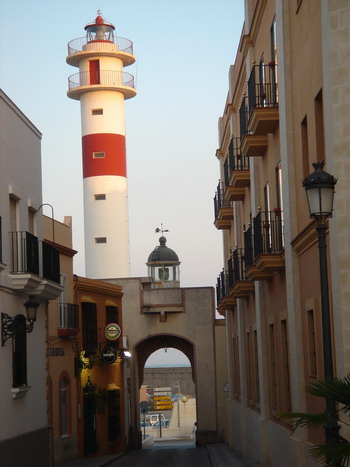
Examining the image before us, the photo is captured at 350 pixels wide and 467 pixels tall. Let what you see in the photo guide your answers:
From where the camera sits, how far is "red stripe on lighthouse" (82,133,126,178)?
1836 inches

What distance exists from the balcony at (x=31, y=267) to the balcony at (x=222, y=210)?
39.9 ft

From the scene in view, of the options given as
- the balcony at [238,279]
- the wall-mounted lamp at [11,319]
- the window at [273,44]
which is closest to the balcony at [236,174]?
the balcony at [238,279]

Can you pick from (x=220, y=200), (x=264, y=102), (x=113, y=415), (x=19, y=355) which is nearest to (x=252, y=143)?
→ (x=264, y=102)

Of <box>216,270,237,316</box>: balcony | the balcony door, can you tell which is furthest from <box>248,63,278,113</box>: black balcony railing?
the balcony door

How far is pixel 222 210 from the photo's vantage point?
35.4 metres

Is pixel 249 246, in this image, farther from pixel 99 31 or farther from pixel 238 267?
pixel 99 31

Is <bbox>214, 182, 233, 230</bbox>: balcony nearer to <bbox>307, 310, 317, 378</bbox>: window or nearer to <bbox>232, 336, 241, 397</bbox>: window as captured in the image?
<bbox>232, 336, 241, 397</bbox>: window

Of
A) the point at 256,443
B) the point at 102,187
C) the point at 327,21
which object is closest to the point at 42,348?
the point at 256,443

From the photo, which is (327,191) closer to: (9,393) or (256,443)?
(9,393)

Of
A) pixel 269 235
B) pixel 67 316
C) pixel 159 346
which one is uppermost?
pixel 269 235

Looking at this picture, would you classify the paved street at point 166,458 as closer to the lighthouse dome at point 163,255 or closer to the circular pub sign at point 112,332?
the circular pub sign at point 112,332

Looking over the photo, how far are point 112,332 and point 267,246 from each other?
1873 centimetres

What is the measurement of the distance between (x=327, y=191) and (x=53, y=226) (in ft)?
66.8

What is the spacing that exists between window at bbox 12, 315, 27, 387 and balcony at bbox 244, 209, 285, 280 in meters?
5.23
